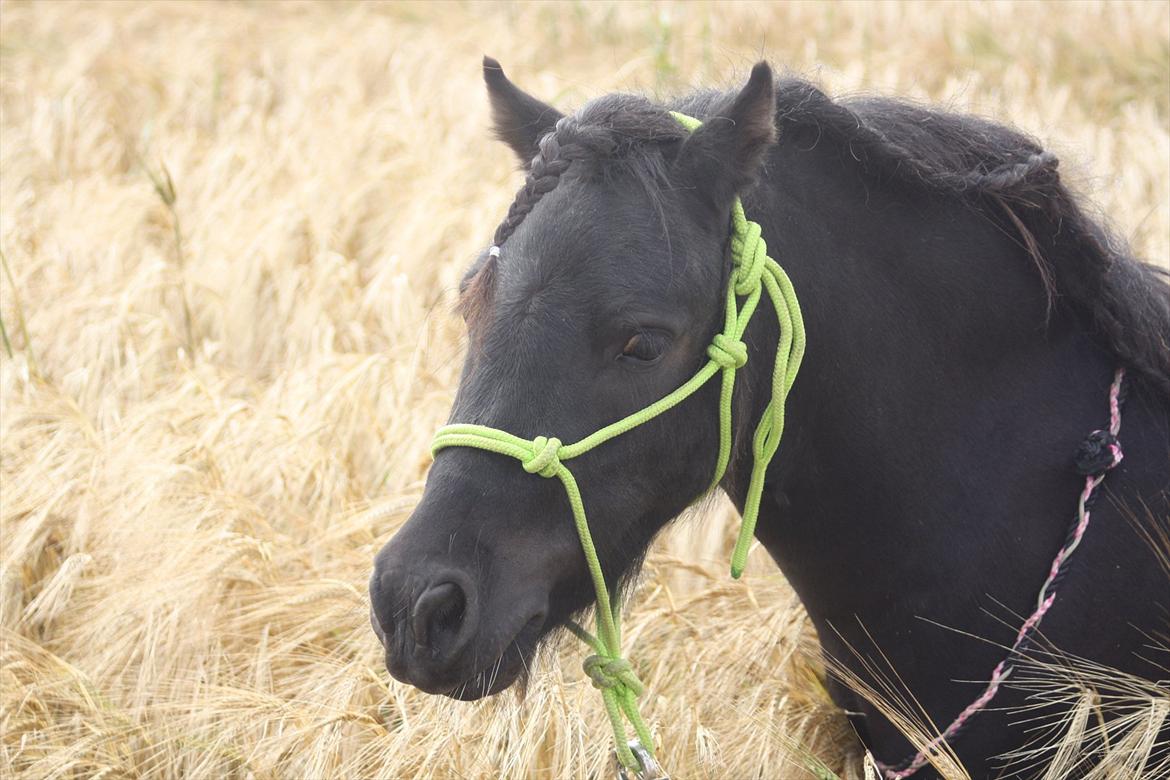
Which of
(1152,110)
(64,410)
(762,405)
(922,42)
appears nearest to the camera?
(762,405)

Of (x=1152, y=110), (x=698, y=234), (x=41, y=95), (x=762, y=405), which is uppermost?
(x=698, y=234)

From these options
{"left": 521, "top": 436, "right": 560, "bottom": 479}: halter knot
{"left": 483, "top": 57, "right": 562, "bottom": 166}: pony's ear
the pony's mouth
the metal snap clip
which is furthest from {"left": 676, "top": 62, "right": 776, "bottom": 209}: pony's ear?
the metal snap clip

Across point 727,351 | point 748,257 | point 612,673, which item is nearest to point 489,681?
point 612,673

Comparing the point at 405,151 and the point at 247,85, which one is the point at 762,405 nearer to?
the point at 405,151

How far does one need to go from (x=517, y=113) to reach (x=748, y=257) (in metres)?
0.66

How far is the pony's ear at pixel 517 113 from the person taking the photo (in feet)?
8.02

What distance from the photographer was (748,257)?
214 cm

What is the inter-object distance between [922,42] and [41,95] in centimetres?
690

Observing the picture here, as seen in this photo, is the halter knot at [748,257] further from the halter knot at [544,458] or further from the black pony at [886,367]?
the halter knot at [544,458]

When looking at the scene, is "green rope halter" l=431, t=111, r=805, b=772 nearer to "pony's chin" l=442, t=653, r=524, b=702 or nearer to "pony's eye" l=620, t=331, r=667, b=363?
"pony's eye" l=620, t=331, r=667, b=363

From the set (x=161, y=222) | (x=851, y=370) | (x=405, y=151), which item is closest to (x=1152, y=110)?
(x=405, y=151)

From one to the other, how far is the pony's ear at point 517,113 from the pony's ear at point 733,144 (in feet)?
1.42

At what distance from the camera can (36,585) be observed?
12.6 feet

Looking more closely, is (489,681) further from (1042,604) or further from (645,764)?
(1042,604)
